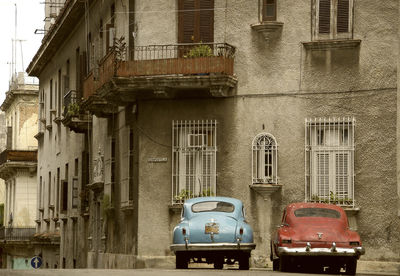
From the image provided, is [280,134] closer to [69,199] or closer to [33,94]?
[69,199]

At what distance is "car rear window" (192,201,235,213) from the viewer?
23.4m

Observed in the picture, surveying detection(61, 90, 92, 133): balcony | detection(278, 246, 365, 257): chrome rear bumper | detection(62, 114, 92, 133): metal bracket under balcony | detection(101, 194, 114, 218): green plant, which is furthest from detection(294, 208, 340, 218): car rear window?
detection(62, 114, 92, 133): metal bracket under balcony

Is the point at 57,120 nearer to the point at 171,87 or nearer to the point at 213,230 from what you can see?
the point at 171,87

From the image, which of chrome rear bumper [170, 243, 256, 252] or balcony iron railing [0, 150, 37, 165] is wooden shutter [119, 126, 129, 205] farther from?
balcony iron railing [0, 150, 37, 165]

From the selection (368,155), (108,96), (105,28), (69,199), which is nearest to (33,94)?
(69,199)

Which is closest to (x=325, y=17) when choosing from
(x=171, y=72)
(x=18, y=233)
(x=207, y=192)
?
(x=171, y=72)

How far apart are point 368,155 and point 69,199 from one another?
56.3 feet

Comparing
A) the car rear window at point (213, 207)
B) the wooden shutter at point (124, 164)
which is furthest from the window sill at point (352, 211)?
the wooden shutter at point (124, 164)

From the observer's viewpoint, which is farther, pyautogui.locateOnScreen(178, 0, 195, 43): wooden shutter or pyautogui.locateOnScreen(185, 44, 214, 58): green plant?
pyautogui.locateOnScreen(178, 0, 195, 43): wooden shutter

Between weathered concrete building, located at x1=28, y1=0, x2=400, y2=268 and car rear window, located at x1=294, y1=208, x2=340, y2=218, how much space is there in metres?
3.62

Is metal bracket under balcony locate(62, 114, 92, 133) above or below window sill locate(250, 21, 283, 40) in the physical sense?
below

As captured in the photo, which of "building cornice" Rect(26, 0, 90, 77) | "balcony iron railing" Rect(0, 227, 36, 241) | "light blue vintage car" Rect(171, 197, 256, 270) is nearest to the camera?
"light blue vintage car" Rect(171, 197, 256, 270)

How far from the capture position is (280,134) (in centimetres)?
2678

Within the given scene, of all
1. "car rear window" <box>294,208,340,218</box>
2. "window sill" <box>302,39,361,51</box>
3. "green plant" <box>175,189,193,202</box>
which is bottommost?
"car rear window" <box>294,208,340,218</box>
